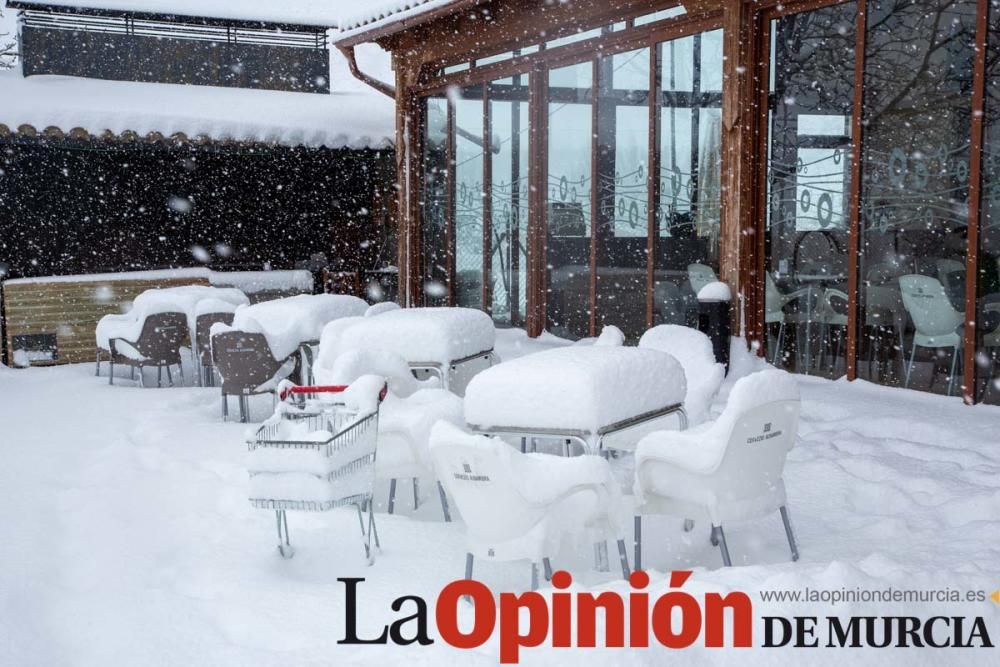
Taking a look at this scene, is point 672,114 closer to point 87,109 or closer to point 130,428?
point 130,428

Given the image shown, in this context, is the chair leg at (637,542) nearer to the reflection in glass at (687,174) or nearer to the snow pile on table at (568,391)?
the snow pile on table at (568,391)

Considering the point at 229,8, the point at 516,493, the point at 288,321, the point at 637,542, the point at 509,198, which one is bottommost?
the point at 637,542

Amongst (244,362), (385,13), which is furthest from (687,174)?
(385,13)

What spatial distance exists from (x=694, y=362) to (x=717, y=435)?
2074 millimetres

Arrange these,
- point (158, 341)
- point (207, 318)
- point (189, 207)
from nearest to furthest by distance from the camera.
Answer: point (207, 318), point (158, 341), point (189, 207)

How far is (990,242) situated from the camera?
6.44 metres

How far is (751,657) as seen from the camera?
3.29m

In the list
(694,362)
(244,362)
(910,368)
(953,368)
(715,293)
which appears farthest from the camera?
(244,362)

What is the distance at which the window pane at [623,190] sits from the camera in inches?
373

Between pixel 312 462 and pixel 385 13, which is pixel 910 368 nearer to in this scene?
pixel 312 462

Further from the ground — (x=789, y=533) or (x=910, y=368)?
(x=910, y=368)

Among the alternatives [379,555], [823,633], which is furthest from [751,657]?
[379,555]

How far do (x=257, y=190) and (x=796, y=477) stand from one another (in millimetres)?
11935

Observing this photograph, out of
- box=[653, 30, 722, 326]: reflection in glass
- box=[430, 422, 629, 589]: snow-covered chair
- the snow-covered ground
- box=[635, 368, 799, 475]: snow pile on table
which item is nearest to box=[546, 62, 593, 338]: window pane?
box=[653, 30, 722, 326]: reflection in glass
